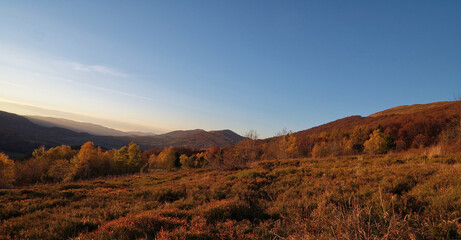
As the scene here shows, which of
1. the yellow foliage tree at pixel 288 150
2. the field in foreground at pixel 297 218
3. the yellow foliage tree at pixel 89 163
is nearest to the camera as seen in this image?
the field in foreground at pixel 297 218

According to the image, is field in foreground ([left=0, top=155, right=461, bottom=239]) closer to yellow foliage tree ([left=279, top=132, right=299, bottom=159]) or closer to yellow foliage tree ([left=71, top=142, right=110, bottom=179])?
yellow foliage tree ([left=279, top=132, right=299, bottom=159])

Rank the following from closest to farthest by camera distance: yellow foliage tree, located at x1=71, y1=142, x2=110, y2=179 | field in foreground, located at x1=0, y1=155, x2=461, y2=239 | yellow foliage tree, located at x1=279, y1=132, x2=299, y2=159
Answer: field in foreground, located at x1=0, y1=155, x2=461, y2=239 < yellow foliage tree, located at x1=71, y1=142, x2=110, y2=179 < yellow foliage tree, located at x1=279, y1=132, x2=299, y2=159

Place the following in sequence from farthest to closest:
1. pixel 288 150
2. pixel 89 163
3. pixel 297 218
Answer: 1. pixel 89 163
2. pixel 288 150
3. pixel 297 218

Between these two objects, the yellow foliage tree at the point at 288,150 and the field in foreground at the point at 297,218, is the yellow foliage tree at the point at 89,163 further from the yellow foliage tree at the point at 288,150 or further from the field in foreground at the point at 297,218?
the yellow foliage tree at the point at 288,150

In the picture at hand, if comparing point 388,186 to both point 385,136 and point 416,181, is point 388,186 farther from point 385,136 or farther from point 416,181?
point 385,136

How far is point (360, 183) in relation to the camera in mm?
7844

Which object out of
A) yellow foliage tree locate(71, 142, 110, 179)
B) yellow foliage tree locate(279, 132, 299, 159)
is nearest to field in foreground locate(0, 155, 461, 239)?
yellow foliage tree locate(279, 132, 299, 159)

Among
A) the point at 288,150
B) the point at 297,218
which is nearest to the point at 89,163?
the point at 288,150

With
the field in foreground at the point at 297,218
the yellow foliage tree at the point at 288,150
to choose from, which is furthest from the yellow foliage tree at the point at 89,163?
the yellow foliage tree at the point at 288,150

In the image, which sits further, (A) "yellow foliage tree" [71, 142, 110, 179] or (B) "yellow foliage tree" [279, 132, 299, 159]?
(B) "yellow foliage tree" [279, 132, 299, 159]

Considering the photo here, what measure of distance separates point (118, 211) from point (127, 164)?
5086 cm

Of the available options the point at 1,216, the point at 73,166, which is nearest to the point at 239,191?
the point at 1,216

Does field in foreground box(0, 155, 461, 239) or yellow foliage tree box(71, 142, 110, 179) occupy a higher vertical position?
field in foreground box(0, 155, 461, 239)

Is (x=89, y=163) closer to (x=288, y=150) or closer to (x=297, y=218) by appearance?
(x=288, y=150)
